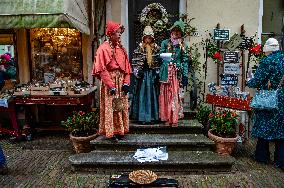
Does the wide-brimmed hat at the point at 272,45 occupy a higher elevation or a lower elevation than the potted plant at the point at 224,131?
higher

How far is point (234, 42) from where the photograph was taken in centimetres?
855

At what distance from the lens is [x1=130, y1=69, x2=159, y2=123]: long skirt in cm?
760

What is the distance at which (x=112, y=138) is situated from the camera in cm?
729

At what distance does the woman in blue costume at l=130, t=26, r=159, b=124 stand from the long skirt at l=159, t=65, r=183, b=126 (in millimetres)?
153

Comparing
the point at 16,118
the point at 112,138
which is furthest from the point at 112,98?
the point at 16,118

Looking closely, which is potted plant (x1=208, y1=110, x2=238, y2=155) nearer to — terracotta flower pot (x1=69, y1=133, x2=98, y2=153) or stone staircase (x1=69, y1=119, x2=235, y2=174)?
stone staircase (x1=69, y1=119, x2=235, y2=174)

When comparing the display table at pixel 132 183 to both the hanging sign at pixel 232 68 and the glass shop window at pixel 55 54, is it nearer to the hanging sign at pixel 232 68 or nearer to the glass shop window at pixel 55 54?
the hanging sign at pixel 232 68

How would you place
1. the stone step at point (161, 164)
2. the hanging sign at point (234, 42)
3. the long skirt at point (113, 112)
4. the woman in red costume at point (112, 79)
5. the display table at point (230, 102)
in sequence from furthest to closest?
the hanging sign at point (234, 42) → the display table at point (230, 102) → the long skirt at point (113, 112) → the woman in red costume at point (112, 79) → the stone step at point (161, 164)

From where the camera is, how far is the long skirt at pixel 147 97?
7598 millimetres

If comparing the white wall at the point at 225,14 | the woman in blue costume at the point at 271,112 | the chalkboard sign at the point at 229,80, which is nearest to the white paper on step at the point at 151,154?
the woman in blue costume at the point at 271,112

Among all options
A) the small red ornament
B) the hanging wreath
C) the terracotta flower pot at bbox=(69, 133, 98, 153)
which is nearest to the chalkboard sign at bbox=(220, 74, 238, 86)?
the small red ornament

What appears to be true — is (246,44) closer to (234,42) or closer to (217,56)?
(234,42)

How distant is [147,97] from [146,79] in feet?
1.27

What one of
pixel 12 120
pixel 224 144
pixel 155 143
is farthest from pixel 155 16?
pixel 12 120
